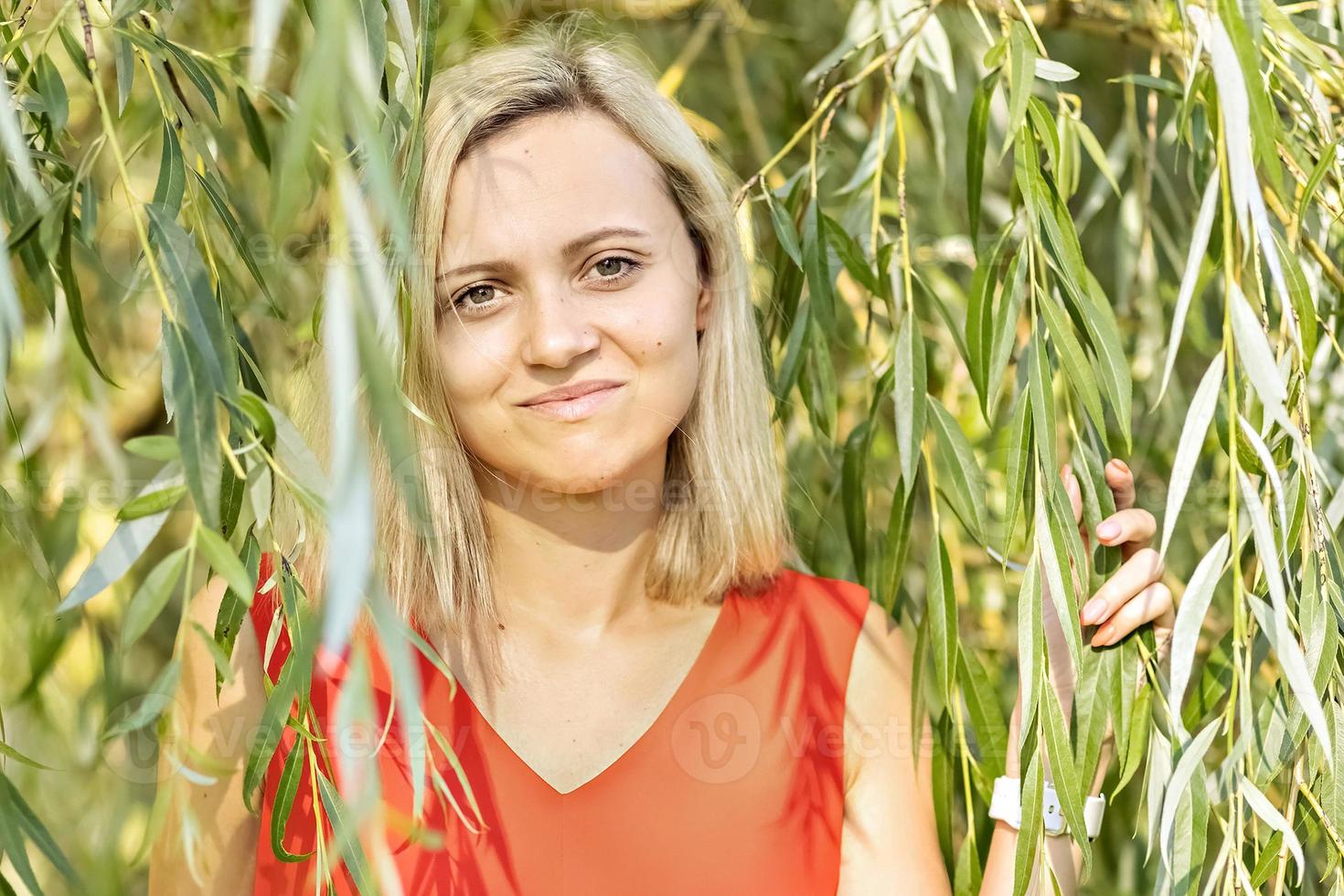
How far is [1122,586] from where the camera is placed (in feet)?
2.79

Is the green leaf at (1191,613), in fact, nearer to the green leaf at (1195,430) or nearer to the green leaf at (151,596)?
the green leaf at (1195,430)

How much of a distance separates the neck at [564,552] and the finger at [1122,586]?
14.9 inches

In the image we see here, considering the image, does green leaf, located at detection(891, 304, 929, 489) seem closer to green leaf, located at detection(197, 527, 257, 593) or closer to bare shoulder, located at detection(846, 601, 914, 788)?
bare shoulder, located at detection(846, 601, 914, 788)

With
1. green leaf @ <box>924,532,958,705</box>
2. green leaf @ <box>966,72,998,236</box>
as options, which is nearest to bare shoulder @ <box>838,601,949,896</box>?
green leaf @ <box>924,532,958,705</box>

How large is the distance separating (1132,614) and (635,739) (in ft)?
1.29

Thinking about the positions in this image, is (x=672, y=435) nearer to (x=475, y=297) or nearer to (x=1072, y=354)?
(x=475, y=297)

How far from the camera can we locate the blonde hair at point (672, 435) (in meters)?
0.97

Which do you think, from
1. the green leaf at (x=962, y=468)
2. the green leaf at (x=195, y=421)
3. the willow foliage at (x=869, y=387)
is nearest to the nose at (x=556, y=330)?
the willow foliage at (x=869, y=387)

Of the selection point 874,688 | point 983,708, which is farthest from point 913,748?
point 874,688

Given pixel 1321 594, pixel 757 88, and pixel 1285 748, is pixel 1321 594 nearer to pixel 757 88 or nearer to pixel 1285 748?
pixel 1285 748

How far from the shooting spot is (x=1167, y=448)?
4.79 feet

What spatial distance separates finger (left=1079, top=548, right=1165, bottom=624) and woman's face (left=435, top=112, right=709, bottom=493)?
33 cm

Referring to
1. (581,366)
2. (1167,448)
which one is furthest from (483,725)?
(1167,448)

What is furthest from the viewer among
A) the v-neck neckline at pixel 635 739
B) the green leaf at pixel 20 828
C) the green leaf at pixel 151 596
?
the v-neck neckline at pixel 635 739
